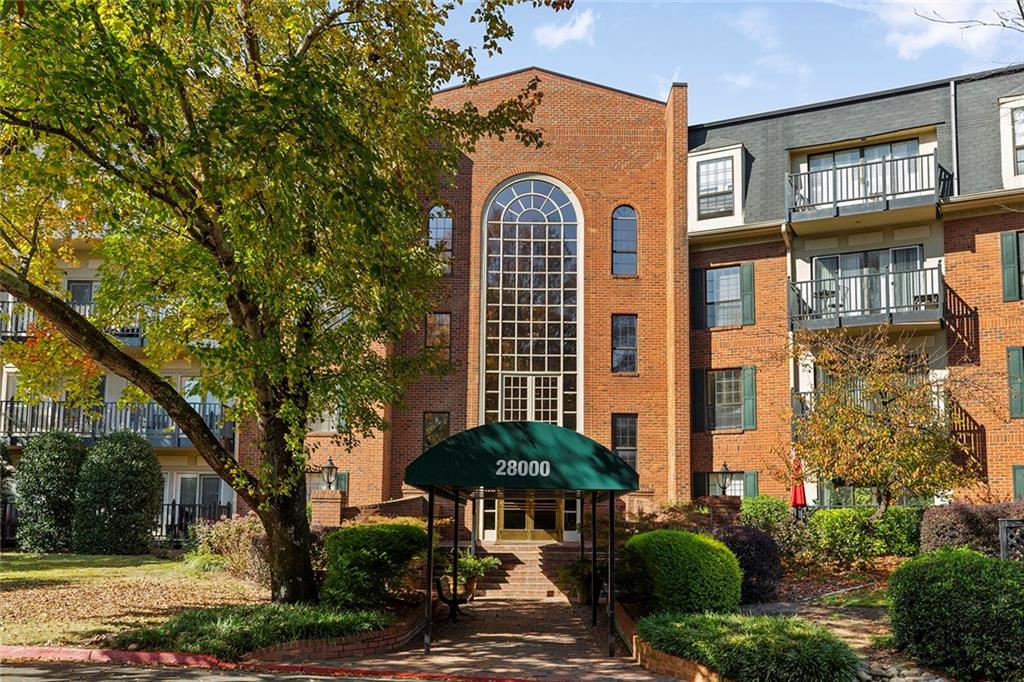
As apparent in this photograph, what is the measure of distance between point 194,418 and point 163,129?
13.8ft

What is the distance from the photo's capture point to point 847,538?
19.9 m

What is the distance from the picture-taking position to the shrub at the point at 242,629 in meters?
11.1

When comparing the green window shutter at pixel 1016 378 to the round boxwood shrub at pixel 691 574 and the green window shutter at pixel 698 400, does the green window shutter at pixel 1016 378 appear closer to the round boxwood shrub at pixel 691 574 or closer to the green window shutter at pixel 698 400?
the green window shutter at pixel 698 400

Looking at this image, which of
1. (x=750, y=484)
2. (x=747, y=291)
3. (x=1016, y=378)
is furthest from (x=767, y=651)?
(x=747, y=291)

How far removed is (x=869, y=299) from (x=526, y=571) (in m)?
10.9

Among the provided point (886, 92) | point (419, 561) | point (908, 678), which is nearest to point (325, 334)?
point (419, 561)

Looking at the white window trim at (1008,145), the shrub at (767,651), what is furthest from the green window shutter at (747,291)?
the shrub at (767,651)

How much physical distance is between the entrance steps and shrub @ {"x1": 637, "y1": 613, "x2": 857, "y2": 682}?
335 inches

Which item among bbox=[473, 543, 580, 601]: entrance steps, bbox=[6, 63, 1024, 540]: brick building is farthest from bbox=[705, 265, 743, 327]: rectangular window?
bbox=[473, 543, 580, 601]: entrance steps

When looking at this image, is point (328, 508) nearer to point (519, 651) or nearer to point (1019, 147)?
point (519, 651)

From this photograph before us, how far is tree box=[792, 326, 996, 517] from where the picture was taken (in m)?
19.6

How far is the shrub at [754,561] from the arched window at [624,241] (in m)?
11.9

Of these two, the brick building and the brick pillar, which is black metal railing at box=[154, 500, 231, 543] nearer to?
the brick building

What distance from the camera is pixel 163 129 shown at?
31.9 ft
